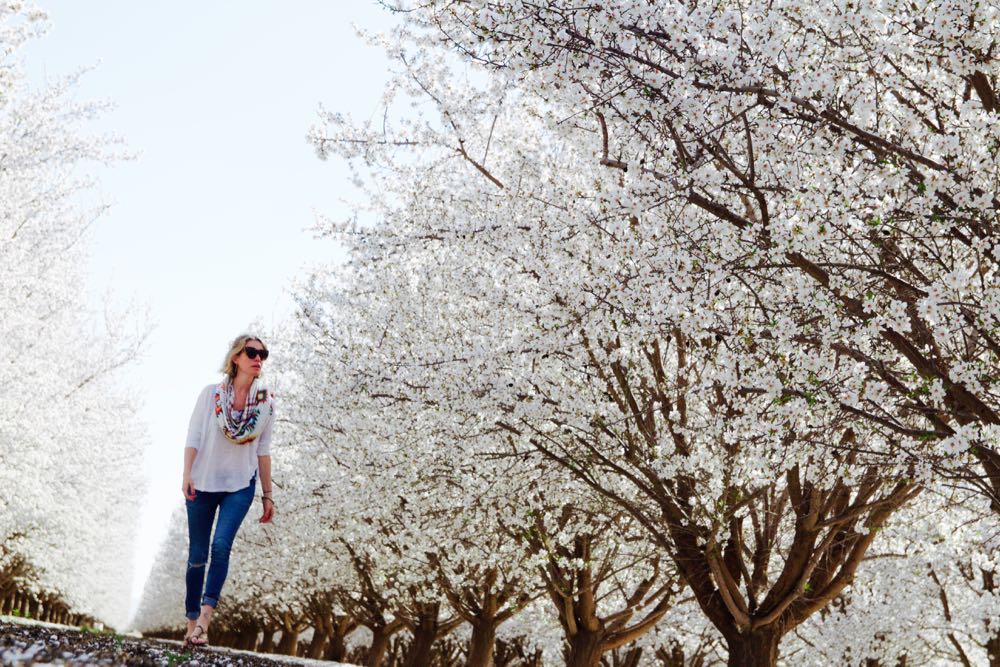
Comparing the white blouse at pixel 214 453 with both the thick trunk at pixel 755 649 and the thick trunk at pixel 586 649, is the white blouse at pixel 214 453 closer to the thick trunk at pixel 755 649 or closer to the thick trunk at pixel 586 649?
the thick trunk at pixel 755 649

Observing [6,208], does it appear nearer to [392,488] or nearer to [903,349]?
[392,488]

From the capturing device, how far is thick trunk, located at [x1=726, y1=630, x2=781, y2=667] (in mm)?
9562

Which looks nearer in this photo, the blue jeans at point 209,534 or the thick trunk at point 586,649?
the blue jeans at point 209,534

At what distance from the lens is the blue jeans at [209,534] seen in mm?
5949

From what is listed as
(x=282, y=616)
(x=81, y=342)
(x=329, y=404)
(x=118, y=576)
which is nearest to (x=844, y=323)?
(x=329, y=404)

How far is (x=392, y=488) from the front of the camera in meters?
11.6

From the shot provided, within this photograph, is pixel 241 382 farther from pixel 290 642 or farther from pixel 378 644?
pixel 290 642

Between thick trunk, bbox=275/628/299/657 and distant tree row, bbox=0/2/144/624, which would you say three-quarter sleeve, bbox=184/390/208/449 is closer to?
distant tree row, bbox=0/2/144/624

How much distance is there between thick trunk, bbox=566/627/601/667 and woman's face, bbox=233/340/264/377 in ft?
A: 27.4

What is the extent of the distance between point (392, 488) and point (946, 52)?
8397 mm

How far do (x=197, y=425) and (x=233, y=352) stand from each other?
562mm

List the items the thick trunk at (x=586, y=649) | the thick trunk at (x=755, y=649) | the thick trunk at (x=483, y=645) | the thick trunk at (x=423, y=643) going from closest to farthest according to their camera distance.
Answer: the thick trunk at (x=755, y=649) → the thick trunk at (x=586, y=649) → the thick trunk at (x=483, y=645) → the thick trunk at (x=423, y=643)

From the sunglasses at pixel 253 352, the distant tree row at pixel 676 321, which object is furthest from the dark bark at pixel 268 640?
the sunglasses at pixel 253 352

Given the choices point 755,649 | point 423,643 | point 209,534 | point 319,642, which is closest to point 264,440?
point 209,534
